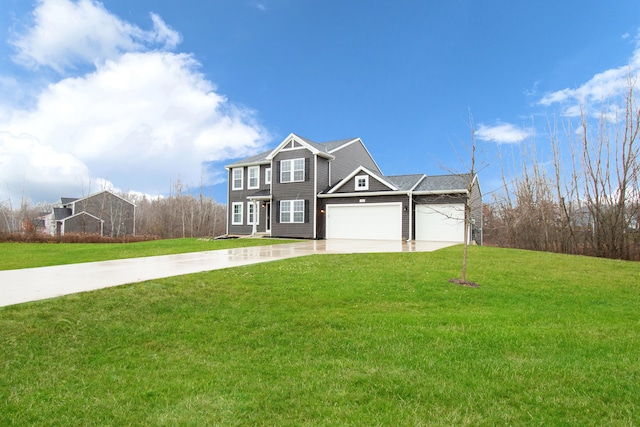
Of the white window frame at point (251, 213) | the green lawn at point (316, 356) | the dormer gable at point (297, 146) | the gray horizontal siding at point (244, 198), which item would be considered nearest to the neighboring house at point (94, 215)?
the gray horizontal siding at point (244, 198)

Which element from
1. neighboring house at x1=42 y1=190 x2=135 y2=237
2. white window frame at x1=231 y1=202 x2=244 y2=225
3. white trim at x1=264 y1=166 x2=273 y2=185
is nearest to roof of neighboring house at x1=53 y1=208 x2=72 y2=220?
neighboring house at x1=42 y1=190 x2=135 y2=237

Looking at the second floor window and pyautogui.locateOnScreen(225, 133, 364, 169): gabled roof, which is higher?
pyautogui.locateOnScreen(225, 133, 364, 169): gabled roof

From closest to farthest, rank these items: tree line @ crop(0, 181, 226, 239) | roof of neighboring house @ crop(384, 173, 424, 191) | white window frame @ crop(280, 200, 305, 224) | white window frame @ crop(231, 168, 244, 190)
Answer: roof of neighboring house @ crop(384, 173, 424, 191) < white window frame @ crop(280, 200, 305, 224) < white window frame @ crop(231, 168, 244, 190) < tree line @ crop(0, 181, 226, 239)

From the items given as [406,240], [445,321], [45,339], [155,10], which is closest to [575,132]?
[406,240]

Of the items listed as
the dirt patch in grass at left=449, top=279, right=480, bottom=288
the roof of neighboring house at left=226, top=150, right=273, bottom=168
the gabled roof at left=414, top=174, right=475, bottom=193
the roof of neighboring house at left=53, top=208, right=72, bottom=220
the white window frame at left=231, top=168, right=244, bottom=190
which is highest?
the roof of neighboring house at left=226, top=150, right=273, bottom=168

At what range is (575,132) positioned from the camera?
1992cm

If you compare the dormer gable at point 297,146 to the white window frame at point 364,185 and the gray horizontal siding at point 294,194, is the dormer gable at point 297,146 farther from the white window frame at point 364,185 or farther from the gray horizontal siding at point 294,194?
the white window frame at point 364,185

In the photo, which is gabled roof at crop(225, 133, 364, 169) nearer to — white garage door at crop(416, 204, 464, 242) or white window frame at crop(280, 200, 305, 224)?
white window frame at crop(280, 200, 305, 224)

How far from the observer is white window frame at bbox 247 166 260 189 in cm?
2556

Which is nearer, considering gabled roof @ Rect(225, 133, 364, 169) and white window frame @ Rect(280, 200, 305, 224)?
gabled roof @ Rect(225, 133, 364, 169)

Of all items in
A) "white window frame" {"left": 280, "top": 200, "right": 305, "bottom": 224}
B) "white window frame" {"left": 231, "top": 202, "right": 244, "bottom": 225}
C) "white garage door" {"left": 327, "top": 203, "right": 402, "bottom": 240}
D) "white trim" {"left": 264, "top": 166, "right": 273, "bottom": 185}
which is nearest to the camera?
"white garage door" {"left": 327, "top": 203, "right": 402, "bottom": 240}

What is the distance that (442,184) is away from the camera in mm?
20344

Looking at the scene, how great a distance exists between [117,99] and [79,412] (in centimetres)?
Answer: 1520

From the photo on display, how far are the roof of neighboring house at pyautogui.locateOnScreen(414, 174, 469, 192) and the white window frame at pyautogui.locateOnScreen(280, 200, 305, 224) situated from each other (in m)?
7.08
